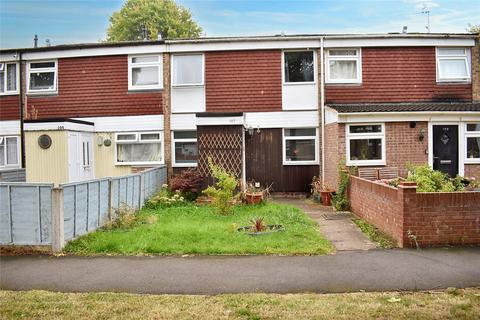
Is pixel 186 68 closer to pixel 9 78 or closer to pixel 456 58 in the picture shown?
pixel 9 78

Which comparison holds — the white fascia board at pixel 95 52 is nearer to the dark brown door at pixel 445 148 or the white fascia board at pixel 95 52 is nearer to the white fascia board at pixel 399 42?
the white fascia board at pixel 399 42

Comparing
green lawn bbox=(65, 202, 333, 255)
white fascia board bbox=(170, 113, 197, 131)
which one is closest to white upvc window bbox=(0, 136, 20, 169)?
white fascia board bbox=(170, 113, 197, 131)

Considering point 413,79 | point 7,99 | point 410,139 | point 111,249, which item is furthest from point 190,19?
point 111,249

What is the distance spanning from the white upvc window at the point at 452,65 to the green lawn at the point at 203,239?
9.24 m

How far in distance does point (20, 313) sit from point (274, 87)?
1253 cm

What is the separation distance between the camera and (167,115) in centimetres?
1630

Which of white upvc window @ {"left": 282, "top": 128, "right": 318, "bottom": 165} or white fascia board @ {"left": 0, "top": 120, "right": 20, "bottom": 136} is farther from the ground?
white fascia board @ {"left": 0, "top": 120, "right": 20, "bottom": 136}

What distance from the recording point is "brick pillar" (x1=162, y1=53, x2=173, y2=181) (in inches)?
639

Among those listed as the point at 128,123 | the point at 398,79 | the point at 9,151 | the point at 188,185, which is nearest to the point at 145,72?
the point at 128,123

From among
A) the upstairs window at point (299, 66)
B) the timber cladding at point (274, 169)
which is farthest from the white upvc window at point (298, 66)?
the timber cladding at point (274, 169)

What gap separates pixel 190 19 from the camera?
137 feet

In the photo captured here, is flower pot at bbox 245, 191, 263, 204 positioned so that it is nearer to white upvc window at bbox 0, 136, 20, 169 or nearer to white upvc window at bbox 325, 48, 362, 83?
white upvc window at bbox 325, 48, 362, 83

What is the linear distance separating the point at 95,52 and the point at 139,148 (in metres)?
4.00

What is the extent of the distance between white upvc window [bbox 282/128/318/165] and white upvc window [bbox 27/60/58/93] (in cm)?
918
